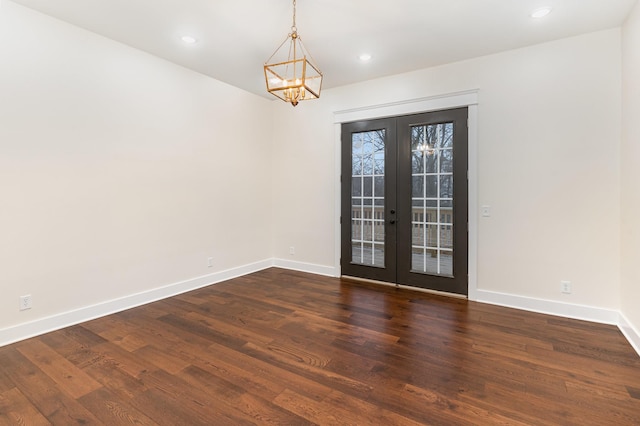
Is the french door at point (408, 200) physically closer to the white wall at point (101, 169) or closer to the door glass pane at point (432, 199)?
the door glass pane at point (432, 199)

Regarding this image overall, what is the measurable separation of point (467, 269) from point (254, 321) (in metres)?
2.70

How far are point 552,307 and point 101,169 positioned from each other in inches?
206

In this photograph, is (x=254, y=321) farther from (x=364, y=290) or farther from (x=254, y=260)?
(x=254, y=260)

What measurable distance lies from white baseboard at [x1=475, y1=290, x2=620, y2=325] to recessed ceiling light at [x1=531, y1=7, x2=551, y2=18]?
→ 295 cm

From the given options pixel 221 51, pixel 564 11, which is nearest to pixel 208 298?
pixel 221 51

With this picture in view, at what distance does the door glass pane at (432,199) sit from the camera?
4062 mm

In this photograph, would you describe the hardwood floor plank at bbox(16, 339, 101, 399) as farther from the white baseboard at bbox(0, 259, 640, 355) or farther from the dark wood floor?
the white baseboard at bbox(0, 259, 640, 355)

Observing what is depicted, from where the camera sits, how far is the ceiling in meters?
2.77

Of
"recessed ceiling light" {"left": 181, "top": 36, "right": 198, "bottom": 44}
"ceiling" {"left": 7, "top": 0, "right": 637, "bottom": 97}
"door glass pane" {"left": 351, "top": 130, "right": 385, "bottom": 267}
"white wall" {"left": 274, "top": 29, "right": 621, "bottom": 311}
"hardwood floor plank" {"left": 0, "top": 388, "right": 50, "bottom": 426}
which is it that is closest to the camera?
"hardwood floor plank" {"left": 0, "top": 388, "right": 50, "bottom": 426}

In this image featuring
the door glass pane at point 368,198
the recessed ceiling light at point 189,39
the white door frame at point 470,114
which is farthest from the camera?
the door glass pane at point 368,198

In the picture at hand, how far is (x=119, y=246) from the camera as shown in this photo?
3.53 meters

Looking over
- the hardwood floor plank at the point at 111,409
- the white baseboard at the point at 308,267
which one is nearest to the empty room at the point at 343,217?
the hardwood floor plank at the point at 111,409

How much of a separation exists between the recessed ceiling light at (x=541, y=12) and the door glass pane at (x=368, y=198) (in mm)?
2092

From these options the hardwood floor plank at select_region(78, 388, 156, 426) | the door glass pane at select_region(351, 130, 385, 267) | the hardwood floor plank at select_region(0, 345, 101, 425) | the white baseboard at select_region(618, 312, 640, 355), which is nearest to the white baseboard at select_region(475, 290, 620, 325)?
the white baseboard at select_region(618, 312, 640, 355)
